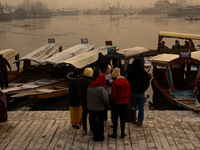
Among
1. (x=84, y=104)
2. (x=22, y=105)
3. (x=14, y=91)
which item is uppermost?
(x=84, y=104)

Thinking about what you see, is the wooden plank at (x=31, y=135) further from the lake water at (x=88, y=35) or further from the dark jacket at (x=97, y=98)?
the lake water at (x=88, y=35)

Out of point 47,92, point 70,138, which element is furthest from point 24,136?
point 47,92

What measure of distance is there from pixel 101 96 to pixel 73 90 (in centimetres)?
105

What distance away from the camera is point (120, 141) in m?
5.93

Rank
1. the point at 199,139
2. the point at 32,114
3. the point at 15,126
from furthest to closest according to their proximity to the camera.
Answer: the point at 32,114 → the point at 15,126 → the point at 199,139

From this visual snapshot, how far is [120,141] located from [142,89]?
1.45 meters

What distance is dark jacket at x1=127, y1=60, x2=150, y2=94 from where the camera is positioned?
20.7 ft

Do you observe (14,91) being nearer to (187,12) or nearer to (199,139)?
(199,139)

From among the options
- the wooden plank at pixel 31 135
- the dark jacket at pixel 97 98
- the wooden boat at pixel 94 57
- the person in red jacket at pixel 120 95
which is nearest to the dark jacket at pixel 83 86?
the dark jacket at pixel 97 98

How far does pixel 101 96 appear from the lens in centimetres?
554

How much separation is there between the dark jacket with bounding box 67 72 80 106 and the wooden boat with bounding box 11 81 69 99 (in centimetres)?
615

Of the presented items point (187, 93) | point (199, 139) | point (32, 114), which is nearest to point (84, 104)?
point (199, 139)

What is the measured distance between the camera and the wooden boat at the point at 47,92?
12.0 m

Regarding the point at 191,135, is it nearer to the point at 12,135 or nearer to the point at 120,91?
the point at 120,91
